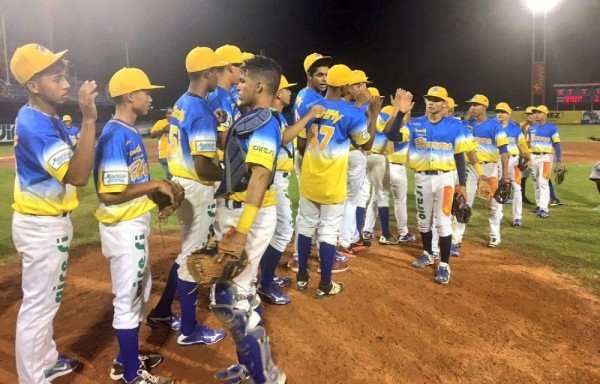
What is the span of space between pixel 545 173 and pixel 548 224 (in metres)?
1.63

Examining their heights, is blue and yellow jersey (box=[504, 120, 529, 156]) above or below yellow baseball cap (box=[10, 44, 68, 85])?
below

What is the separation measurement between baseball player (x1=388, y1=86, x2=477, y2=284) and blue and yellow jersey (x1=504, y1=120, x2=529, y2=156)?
366 cm

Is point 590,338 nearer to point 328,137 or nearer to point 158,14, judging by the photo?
point 328,137

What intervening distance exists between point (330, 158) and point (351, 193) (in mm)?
1673

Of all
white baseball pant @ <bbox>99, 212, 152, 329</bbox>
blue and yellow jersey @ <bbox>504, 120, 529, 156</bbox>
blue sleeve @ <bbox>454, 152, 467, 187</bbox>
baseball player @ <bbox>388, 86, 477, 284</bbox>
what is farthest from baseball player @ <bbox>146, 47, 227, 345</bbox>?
blue and yellow jersey @ <bbox>504, 120, 529, 156</bbox>

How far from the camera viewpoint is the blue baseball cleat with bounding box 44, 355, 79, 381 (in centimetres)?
338

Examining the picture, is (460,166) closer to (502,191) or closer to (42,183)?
(502,191)

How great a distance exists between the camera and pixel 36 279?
3027mm

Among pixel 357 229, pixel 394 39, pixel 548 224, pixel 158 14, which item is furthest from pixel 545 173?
pixel 394 39

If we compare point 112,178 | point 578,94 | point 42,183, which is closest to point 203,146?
point 112,178

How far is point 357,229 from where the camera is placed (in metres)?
7.20

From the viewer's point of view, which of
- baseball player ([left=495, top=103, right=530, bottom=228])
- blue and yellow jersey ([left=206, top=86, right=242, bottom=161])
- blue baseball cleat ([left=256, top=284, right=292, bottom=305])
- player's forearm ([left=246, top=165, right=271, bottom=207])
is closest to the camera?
player's forearm ([left=246, top=165, right=271, bottom=207])

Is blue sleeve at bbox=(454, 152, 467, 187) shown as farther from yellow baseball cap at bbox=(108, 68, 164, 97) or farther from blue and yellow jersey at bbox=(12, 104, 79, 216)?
blue and yellow jersey at bbox=(12, 104, 79, 216)

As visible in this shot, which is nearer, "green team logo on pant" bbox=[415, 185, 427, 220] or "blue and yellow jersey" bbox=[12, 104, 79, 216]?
"blue and yellow jersey" bbox=[12, 104, 79, 216]
